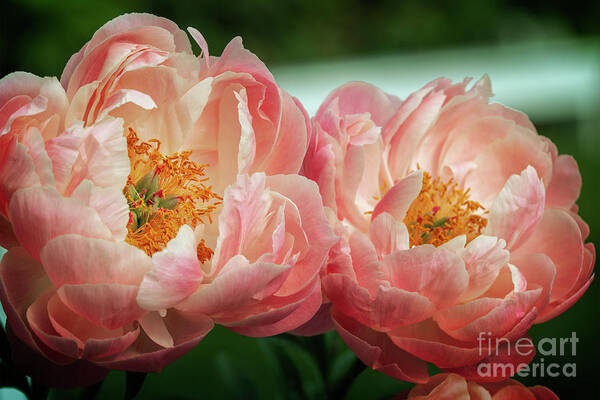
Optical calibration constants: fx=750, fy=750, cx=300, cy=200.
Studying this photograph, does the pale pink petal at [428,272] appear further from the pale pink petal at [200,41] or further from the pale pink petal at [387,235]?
the pale pink petal at [200,41]

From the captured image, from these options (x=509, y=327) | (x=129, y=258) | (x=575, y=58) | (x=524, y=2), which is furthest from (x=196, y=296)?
(x=524, y=2)

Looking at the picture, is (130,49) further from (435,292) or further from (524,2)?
(524,2)

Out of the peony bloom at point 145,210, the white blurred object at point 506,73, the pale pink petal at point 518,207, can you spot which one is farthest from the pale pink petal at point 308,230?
the white blurred object at point 506,73

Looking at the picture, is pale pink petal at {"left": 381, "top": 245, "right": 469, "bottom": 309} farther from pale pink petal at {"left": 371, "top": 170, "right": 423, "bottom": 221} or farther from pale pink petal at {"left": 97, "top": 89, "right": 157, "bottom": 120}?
pale pink petal at {"left": 97, "top": 89, "right": 157, "bottom": 120}

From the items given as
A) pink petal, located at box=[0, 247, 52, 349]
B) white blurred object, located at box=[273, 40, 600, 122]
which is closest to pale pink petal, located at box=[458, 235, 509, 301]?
pink petal, located at box=[0, 247, 52, 349]

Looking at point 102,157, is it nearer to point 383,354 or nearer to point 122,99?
point 122,99

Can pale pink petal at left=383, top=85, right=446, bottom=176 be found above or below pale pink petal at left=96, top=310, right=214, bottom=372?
above

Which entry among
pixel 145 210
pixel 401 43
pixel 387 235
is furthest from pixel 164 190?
pixel 401 43
